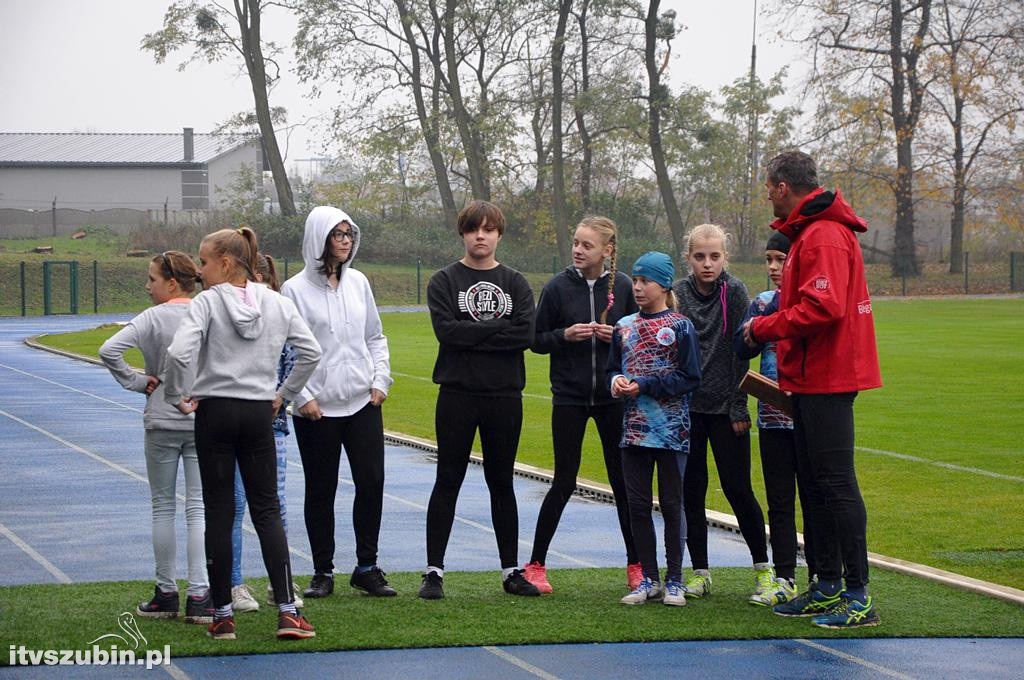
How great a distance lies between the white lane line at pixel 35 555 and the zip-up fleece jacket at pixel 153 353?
1503 mm

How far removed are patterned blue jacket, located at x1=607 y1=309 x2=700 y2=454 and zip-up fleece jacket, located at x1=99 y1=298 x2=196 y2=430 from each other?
2011mm

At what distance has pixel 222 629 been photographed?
5430mm

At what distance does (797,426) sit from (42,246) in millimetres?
49719

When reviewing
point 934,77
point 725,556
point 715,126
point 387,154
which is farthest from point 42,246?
point 725,556

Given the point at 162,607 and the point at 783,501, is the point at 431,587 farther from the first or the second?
the point at 783,501

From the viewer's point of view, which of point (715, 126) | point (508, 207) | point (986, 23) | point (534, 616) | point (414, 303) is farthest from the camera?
point (508, 207)

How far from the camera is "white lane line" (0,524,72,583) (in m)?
6.88

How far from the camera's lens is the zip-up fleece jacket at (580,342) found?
21.4 feet

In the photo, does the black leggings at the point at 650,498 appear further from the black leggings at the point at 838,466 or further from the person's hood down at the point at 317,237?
the person's hood down at the point at 317,237

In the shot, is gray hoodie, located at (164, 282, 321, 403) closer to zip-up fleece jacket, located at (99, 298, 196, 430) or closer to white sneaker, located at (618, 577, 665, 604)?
zip-up fleece jacket, located at (99, 298, 196, 430)

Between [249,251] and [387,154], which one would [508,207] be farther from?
[249,251]

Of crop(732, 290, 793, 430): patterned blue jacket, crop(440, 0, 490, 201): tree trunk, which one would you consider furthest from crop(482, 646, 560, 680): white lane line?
Result: crop(440, 0, 490, 201): tree trunk

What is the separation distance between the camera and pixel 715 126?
4453 cm

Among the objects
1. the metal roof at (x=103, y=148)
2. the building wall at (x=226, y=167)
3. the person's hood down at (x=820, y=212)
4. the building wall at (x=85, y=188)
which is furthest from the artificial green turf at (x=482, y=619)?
the building wall at (x=226, y=167)
